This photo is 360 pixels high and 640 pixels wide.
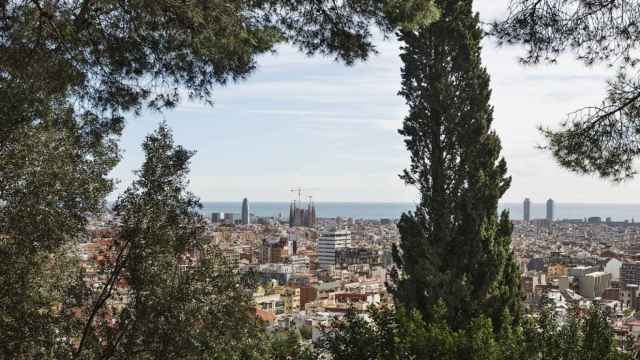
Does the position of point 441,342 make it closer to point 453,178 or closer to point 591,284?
point 453,178

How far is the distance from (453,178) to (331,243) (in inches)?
3583

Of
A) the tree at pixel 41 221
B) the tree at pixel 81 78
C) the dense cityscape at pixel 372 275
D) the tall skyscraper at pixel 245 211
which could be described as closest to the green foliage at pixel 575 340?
the tree at pixel 81 78

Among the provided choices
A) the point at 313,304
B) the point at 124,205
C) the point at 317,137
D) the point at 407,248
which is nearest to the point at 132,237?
the point at 124,205

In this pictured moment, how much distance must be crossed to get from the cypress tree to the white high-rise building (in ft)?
289

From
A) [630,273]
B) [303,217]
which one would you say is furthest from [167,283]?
[303,217]

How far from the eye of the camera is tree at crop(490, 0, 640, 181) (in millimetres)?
4566

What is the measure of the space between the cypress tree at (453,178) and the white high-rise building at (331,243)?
88.1 m

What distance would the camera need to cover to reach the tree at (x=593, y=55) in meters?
4.57

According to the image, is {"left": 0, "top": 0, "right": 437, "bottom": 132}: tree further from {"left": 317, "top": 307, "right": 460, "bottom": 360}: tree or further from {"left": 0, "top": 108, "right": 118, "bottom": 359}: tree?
{"left": 317, "top": 307, "right": 460, "bottom": 360}: tree

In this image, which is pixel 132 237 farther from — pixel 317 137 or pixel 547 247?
pixel 547 247

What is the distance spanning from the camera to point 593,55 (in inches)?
184

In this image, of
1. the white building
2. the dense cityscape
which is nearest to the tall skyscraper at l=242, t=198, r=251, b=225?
the dense cityscape

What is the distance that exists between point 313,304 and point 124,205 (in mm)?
43513

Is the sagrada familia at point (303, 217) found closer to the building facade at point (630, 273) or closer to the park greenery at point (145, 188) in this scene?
the building facade at point (630, 273)
